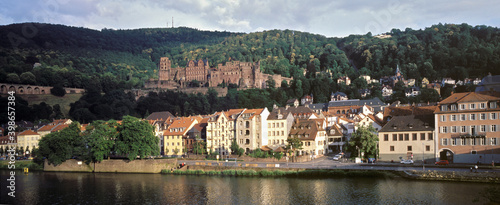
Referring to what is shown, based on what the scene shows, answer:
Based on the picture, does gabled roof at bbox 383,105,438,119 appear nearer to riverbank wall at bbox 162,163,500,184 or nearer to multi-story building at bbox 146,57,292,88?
riverbank wall at bbox 162,163,500,184

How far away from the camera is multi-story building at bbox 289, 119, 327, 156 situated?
6756 cm

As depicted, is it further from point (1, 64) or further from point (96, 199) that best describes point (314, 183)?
point (1, 64)

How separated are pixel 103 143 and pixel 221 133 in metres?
17.7

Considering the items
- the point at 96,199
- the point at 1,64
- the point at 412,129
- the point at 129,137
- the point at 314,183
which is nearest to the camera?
the point at 96,199

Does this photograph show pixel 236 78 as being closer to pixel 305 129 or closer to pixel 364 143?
pixel 305 129

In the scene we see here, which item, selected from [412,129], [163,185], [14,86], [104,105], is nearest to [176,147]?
[163,185]

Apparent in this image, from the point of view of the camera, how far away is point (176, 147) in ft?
254

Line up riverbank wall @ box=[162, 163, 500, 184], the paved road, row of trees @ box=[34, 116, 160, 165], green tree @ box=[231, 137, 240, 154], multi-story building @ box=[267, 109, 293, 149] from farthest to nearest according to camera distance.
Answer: multi-story building @ box=[267, 109, 293, 149]
green tree @ box=[231, 137, 240, 154]
row of trees @ box=[34, 116, 160, 165]
the paved road
riverbank wall @ box=[162, 163, 500, 184]

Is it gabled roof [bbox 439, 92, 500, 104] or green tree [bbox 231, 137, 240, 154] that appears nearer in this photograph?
gabled roof [bbox 439, 92, 500, 104]

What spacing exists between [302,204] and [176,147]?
41312 mm

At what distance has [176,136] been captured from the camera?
78188mm

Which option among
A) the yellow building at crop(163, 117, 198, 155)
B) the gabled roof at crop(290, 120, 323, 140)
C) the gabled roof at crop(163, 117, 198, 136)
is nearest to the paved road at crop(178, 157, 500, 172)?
the gabled roof at crop(290, 120, 323, 140)

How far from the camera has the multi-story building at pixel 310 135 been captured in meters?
67.6

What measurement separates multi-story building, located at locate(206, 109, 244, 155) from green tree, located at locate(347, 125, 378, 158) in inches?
795
